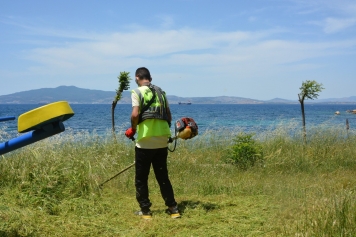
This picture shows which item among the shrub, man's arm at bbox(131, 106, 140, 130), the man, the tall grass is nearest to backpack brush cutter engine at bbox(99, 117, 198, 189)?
the man

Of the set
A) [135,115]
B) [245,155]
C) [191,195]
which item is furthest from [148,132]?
[245,155]

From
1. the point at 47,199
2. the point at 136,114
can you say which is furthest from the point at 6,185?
the point at 136,114

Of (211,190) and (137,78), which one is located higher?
(137,78)

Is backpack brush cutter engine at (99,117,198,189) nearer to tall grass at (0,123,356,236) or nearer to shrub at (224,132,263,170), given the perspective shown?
tall grass at (0,123,356,236)

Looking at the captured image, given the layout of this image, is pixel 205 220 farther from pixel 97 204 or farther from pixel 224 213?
pixel 97 204

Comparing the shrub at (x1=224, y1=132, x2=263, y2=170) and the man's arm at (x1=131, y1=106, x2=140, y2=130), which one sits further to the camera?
the shrub at (x1=224, y1=132, x2=263, y2=170)

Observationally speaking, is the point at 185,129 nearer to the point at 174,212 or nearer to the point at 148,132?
the point at 148,132

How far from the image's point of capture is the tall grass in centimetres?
429

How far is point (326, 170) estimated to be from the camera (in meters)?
7.83

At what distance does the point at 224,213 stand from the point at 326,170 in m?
3.63

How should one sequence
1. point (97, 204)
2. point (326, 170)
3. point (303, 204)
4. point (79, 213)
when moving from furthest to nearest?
1. point (326, 170)
2. point (97, 204)
3. point (79, 213)
4. point (303, 204)

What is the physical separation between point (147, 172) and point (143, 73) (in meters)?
1.19

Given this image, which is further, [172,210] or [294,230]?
[172,210]

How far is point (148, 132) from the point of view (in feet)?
15.8
